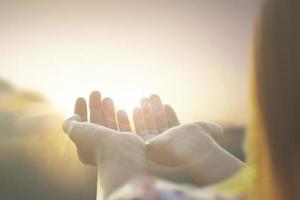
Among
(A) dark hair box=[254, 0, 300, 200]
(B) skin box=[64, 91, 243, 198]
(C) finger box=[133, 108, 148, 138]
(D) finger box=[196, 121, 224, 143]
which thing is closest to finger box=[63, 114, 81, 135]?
(B) skin box=[64, 91, 243, 198]

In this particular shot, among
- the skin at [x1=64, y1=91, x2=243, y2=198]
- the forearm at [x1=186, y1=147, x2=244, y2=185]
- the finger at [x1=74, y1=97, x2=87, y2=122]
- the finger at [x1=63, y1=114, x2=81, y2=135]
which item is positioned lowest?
the forearm at [x1=186, y1=147, x2=244, y2=185]

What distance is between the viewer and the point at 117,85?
1045mm

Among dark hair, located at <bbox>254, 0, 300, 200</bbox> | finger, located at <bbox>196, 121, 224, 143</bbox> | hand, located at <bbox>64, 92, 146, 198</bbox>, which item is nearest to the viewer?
dark hair, located at <bbox>254, 0, 300, 200</bbox>

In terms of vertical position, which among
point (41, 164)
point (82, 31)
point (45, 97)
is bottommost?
point (41, 164)

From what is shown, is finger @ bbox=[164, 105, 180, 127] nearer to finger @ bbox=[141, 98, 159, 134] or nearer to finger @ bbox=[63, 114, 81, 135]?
finger @ bbox=[141, 98, 159, 134]

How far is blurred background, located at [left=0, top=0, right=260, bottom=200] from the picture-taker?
3.35 ft

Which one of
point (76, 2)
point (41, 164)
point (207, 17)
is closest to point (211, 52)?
point (207, 17)

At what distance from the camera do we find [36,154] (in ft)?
3.34

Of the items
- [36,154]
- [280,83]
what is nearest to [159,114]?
[36,154]

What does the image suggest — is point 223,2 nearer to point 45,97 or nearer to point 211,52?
point 211,52

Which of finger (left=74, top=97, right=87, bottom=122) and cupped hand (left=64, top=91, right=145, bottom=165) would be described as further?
finger (left=74, top=97, right=87, bottom=122)

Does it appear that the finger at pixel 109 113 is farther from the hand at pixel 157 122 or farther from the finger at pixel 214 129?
the finger at pixel 214 129

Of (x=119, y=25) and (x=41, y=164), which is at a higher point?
(x=119, y=25)

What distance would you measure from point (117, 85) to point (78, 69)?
9 centimetres
